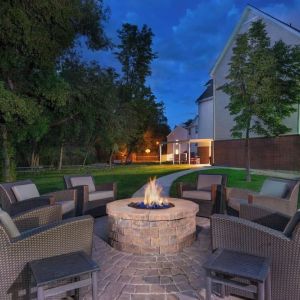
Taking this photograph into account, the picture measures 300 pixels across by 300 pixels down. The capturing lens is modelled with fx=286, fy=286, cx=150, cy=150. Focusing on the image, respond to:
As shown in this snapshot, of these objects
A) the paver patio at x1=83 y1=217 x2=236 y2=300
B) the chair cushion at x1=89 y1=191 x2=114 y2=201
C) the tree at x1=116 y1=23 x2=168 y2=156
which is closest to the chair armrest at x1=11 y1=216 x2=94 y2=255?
the paver patio at x1=83 y1=217 x2=236 y2=300

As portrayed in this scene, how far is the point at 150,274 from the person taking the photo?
3.46 metres

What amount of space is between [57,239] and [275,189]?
405 centimetres

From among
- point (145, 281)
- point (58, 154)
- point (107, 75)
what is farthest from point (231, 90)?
point (58, 154)

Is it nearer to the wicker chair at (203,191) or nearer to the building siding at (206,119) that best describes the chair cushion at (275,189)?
the wicker chair at (203,191)

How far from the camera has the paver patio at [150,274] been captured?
3.00 metres

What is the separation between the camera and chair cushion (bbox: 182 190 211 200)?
6037 mm

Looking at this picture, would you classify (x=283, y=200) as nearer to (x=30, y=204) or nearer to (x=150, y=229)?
(x=150, y=229)

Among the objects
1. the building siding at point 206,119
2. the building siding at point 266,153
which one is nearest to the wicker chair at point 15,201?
the building siding at point 266,153

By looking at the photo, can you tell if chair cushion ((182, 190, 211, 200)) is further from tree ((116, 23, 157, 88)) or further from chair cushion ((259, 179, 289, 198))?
tree ((116, 23, 157, 88))

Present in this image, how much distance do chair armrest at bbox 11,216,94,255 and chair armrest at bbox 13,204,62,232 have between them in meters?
1.12

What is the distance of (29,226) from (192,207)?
2.39 m

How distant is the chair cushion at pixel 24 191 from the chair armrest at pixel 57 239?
264cm

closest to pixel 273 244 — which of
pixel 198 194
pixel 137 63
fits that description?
pixel 198 194

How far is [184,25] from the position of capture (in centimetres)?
5016
